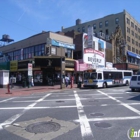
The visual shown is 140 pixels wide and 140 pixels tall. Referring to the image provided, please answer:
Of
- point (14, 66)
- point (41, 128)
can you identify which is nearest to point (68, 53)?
point (14, 66)

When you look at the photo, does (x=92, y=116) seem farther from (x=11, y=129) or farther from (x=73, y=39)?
(x=73, y=39)

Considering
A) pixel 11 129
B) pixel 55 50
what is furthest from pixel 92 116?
pixel 55 50

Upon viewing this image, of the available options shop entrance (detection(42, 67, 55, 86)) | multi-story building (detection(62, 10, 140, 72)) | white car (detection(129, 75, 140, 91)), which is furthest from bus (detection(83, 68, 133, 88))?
multi-story building (detection(62, 10, 140, 72))

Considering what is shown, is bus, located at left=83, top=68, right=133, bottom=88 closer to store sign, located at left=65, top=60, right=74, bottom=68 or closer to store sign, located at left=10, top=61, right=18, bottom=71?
store sign, located at left=65, top=60, right=74, bottom=68

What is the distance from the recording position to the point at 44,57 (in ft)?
90.0

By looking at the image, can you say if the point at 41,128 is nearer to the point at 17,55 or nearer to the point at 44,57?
the point at 44,57

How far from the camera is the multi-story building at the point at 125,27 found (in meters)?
58.0

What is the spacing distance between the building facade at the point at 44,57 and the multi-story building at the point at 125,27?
28.0 m

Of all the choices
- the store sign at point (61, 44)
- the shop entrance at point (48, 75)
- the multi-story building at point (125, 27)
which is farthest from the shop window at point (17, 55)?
the multi-story building at point (125, 27)

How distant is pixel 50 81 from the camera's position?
1168 inches

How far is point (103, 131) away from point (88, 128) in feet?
1.89

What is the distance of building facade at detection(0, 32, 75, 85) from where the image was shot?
89.5ft

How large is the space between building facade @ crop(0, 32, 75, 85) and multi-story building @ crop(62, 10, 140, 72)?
92.0 feet

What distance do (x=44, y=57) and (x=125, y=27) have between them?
3942 cm
